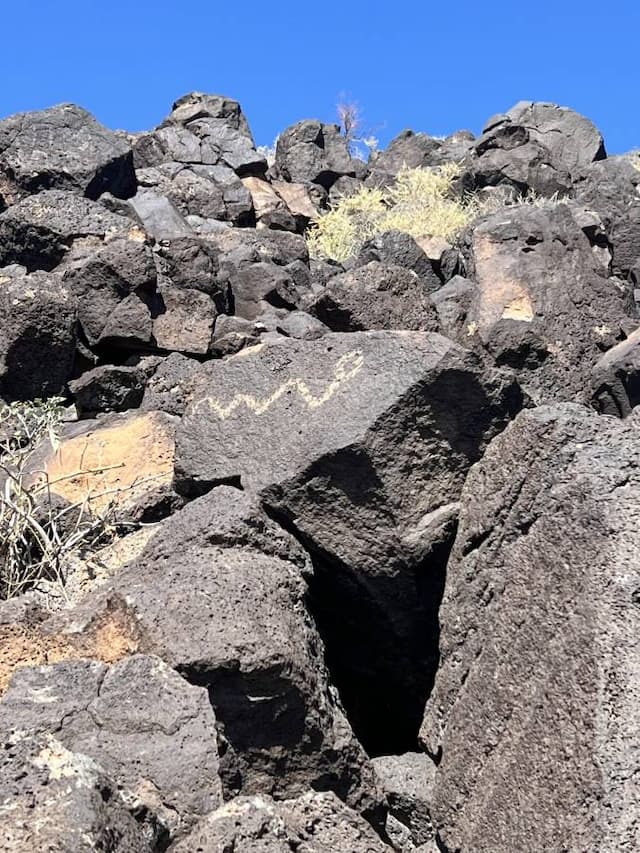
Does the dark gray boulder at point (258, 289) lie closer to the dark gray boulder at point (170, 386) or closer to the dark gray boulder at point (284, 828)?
the dark gray boulder at point (170, 386)

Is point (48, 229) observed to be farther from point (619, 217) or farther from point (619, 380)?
point (619, 217)

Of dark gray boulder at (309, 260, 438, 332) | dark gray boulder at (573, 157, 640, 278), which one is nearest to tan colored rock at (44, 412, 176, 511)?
dark gray boulder at (309, 260, 438, 332)

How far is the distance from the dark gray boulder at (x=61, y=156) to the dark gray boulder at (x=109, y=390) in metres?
5.03

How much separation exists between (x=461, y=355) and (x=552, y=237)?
3.31 meters

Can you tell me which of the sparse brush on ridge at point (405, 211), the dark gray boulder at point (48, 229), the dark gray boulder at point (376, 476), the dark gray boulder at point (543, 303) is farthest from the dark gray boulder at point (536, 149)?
the dark gray boulder at point (376, 476)

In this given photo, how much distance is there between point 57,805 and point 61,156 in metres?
9.76

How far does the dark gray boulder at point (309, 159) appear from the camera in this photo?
62.9 feet

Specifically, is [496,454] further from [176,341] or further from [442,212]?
[442,212]

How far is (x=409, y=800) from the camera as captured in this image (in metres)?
3.50

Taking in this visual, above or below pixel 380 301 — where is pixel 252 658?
below

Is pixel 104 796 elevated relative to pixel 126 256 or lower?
lower

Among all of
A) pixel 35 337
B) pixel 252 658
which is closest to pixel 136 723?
pixel 252 658

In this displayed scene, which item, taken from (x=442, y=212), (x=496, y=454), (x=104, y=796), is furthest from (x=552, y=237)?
(x=442, y=212)

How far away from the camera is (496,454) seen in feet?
11.8
